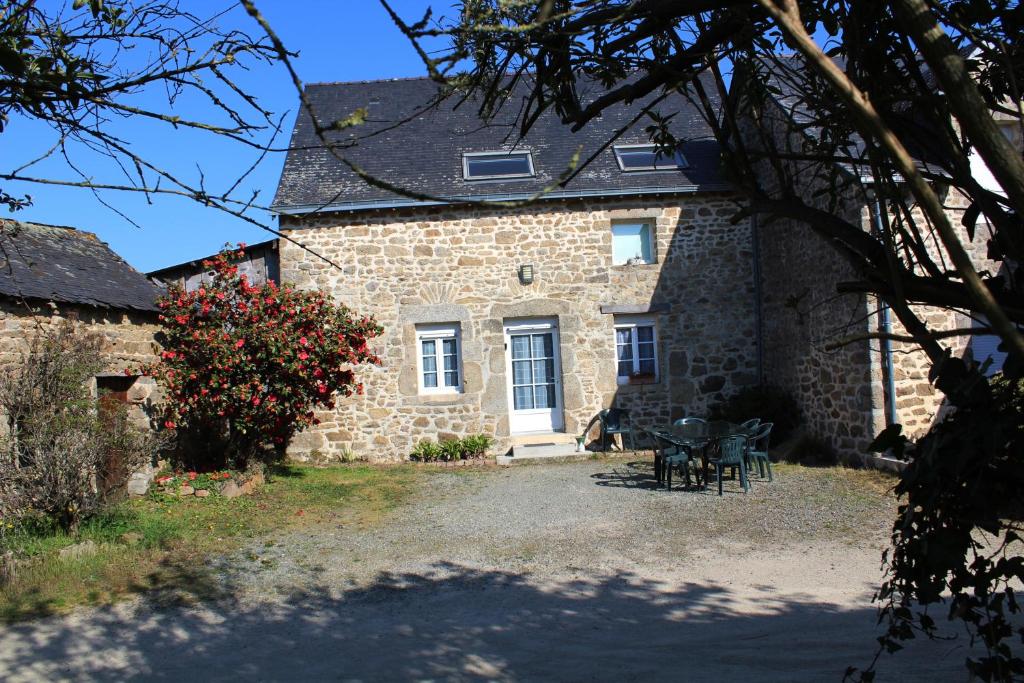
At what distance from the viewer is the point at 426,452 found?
12312mm

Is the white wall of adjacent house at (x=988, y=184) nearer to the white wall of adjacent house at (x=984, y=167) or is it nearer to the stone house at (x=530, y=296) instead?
the white wall of adjacent house at (x=984, y=167)

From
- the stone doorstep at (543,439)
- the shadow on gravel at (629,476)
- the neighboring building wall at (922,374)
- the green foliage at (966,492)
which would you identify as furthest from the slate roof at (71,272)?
the neighboring building wall at (922,374)

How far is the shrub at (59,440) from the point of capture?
6591 mm

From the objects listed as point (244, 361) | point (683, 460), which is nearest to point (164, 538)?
point (244, 361)

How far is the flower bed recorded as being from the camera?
28.8ft

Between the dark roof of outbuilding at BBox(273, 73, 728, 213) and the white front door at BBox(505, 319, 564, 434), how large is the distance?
2237 millimetres

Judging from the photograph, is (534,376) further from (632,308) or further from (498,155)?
(498,155)

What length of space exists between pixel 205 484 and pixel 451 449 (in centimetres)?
418

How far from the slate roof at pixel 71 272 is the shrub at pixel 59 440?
684 mm

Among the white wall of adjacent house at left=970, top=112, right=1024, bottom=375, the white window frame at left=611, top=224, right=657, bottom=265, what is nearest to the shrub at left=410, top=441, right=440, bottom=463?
the white window frame at left=611, top=224, right=657, bottom=265

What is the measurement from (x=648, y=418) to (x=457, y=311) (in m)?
3.58

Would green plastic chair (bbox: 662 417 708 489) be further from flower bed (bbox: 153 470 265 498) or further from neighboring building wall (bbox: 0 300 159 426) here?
neighboring building wall (bbox: 0 300 159 426)

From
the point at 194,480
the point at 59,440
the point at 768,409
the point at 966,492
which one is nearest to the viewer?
the point at 966,492

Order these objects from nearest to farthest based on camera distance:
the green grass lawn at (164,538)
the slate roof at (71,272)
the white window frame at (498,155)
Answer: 1. the green grass lawn at (164,538)
2. the slate roof at (71,272)
3. the white window frame at (498,155)
